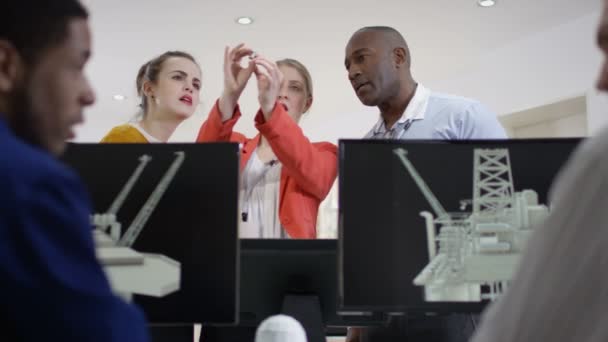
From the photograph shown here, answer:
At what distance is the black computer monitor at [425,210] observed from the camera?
113cm

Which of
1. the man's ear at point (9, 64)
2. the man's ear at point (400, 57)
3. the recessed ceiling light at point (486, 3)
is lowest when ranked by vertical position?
the man's ear at point (9, 64)

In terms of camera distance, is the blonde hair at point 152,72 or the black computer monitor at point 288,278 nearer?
the black computer monitor at point 288,278

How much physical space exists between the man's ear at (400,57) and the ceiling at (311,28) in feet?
7.71

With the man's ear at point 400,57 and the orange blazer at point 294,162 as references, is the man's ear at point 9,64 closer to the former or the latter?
the orange blazer at point 294,162

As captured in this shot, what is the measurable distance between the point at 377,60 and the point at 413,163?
3.21 feet

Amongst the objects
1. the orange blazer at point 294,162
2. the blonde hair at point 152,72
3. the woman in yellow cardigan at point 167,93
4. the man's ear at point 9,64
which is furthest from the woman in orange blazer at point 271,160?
the man's ear at point 9,64

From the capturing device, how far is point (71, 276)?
56 centimetres

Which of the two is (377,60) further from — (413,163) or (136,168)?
(136,168)

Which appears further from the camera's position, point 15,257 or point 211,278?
point 211,278

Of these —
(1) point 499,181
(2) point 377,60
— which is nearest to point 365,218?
(1) point 499,181

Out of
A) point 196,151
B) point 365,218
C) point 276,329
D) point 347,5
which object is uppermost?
point 347,5

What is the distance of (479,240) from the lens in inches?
44.9

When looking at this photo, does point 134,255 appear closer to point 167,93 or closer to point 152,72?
point 167,93

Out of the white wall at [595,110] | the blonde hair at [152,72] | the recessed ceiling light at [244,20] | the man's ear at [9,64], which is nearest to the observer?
the man's ear at [9,64]
